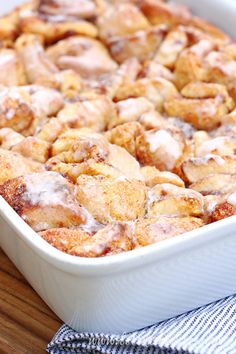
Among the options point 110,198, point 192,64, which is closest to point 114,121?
point 192,64

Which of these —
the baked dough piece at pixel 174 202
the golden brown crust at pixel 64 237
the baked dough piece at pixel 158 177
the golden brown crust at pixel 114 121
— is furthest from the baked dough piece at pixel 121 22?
the golden brown crust at pixel 64 237

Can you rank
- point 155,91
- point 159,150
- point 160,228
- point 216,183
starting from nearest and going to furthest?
1. point 160,228
2. point 216,183
3. point 159,150
4. point 155,91

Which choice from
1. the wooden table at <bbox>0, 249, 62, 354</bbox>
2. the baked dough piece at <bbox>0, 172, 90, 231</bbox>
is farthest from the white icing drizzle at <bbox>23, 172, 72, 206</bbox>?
the wooden table at <bbox>0, 249, 62, 354</bbox>

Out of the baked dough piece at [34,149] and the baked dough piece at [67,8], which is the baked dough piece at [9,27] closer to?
the baked dough piece at [67,8]

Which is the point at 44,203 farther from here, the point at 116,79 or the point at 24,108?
the point at 116,79

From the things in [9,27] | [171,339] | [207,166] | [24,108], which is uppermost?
[207,166]

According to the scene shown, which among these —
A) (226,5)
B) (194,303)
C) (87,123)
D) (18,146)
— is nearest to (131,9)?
(226,5)

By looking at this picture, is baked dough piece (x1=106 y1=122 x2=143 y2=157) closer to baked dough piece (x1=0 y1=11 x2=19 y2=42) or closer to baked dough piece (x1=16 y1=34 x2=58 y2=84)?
baked dough piece (x1=16 y1=34 x2=58 y2=84)
